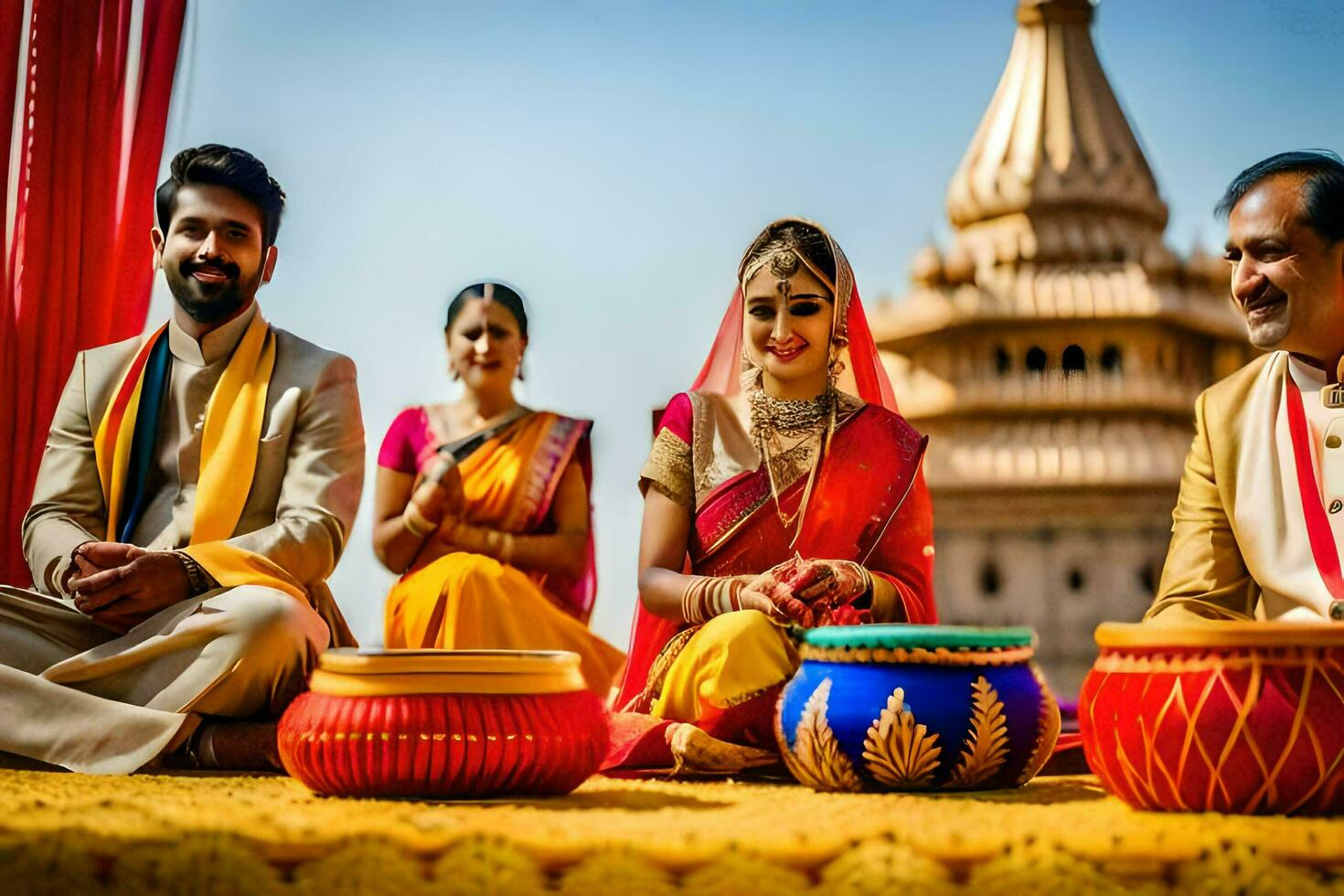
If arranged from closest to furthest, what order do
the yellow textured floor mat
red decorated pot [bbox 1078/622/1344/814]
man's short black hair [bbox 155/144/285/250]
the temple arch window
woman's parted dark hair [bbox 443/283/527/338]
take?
the yellow textured floor mat, red decorated pot [bbox 1078/622/1344/814], man's short black hair [bbox 155/144/285/250], woman's parted dark hair [bbox 443/283/527/338], the temple arch window

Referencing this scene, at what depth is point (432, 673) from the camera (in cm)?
247

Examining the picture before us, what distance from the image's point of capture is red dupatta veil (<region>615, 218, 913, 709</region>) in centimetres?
349

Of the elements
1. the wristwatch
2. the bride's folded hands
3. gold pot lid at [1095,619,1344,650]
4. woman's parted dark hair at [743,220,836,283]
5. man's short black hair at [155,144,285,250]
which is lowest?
gold pot lid at [1095,619,1344,650]

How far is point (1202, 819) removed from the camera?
217 cm

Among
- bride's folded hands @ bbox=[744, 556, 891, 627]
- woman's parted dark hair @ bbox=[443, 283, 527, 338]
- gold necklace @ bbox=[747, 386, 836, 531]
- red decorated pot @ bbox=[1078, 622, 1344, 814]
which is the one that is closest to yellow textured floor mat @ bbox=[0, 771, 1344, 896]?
red decorated pot @ bbox=[1078, 622, 1344, 814]

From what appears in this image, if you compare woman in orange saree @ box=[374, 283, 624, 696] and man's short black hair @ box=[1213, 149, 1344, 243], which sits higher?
man's short black hair @ box=[1213, 149, 1344, 243]

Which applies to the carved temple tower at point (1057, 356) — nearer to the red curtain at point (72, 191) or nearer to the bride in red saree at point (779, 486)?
the bride in red saree at point (779, 486)

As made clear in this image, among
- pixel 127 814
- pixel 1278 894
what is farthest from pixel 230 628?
pixel 1278 894

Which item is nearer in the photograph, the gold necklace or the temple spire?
the gold necklace

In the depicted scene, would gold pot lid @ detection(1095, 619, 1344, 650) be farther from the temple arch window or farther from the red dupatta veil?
the temple arch window

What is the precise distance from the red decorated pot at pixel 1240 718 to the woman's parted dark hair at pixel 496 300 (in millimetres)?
3097

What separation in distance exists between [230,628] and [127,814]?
0.94 meters

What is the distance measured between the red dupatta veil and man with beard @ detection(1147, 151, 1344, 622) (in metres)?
0.87

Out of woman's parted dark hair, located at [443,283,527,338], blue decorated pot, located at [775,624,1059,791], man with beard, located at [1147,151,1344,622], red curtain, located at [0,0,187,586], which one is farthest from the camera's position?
woman's parted dark hair, located at [443,283,527,338]
